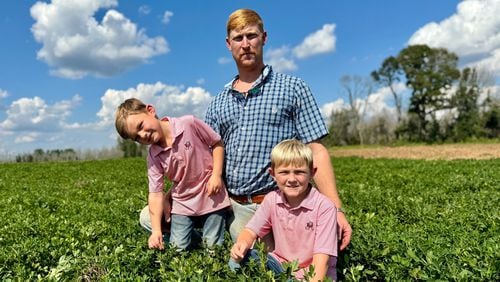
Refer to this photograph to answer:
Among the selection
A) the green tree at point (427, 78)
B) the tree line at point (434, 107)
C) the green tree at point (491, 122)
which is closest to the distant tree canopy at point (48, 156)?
the tree line at point (434, 107)

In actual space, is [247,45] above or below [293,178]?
above

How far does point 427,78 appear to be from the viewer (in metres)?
51.7

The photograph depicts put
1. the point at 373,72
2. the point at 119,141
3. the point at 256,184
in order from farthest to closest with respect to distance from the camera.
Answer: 1. the point at 373,72
2. the point at 119,141
3. the point at 256,184

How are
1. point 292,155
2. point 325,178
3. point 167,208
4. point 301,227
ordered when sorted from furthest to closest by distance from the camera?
1. point 167,208
2. point 325,178
3. point 301,227
4. point 292,155

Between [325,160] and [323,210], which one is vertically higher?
[325,160]

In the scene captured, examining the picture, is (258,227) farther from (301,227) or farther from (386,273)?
(386,273)

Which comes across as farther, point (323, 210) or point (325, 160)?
point (325, 160)

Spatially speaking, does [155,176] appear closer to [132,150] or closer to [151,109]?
[151,109]

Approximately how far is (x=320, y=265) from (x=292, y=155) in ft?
2.65

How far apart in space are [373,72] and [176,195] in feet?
195

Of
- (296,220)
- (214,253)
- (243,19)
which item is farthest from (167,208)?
(243,19)

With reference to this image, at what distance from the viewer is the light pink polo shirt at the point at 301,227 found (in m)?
3.24

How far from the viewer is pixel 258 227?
349 cm

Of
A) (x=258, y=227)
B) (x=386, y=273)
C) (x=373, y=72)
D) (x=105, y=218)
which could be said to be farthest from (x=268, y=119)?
(x=373, y=72)
